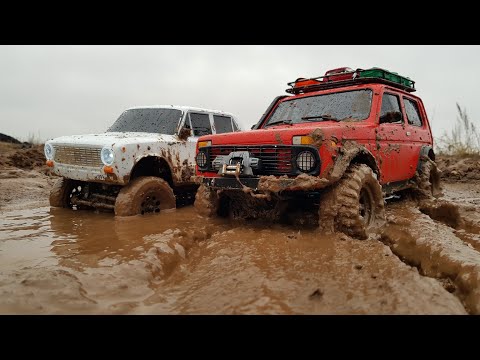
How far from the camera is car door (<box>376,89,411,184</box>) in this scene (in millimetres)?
4566

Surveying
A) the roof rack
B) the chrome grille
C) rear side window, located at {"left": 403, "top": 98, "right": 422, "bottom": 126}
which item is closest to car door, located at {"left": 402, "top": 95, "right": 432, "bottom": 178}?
rear side window, located at {"left": 403, "top": 98, "right": 422, "bottom": 126}

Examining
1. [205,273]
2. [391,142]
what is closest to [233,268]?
[205,273]

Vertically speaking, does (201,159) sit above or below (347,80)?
below

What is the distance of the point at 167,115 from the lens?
636cm

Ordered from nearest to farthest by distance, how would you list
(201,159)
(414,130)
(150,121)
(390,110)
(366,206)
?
1. (366,206)
2. (201,159)
3. (390,110)
4. (414,130)
5. (150,121)

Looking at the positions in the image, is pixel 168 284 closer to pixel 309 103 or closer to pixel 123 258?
pixel 123 258

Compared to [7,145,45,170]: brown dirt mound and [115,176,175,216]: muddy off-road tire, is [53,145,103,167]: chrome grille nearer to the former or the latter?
[115,176,175,216]: muddy off-road tire

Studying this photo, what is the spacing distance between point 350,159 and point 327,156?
1.03 feet

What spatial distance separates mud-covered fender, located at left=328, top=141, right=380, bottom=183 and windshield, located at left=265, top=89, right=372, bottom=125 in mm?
535

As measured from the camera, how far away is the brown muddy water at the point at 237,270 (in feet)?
7.09

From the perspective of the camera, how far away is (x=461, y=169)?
1004 cm

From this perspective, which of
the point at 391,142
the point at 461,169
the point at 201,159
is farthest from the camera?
the point at 461,169

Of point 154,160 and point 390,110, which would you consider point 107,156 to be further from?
point 390,110

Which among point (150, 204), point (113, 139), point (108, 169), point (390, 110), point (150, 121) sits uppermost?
point (150, 121)
